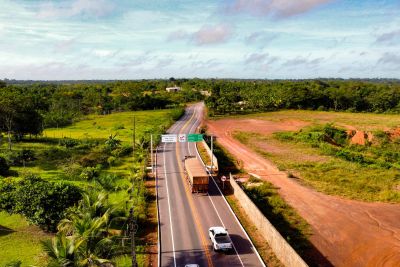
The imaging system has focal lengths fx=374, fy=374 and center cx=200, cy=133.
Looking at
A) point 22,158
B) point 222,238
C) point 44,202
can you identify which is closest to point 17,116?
point 22,158

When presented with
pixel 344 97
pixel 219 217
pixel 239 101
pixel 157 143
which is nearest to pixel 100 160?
pixel 157 143

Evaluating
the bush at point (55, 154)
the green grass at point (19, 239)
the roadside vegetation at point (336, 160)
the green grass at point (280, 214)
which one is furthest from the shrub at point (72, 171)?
the roadside vegetation at point (336, 160)

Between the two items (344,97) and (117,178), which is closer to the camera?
(117,178)

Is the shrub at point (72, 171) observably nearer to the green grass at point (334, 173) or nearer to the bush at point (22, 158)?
the bush at point (22, 158)

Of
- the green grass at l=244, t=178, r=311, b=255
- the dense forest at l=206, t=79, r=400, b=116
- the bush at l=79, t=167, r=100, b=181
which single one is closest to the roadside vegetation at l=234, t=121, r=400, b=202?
the green grass at l=244, t=178, r=311, b=255

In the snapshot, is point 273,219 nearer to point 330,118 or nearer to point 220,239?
point 220,239

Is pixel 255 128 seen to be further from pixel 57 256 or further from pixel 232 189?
pixel 57 256

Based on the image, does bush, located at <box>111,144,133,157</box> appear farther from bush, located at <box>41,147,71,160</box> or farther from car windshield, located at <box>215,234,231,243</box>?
car windshield, located at <box>215,234,231,243</box>
